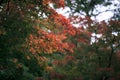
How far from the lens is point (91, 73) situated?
1298 cm

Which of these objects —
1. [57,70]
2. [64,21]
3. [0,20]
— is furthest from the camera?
[57,70]

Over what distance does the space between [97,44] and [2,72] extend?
5330mm

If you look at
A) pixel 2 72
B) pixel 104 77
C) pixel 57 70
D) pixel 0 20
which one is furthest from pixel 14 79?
pixel 104 77

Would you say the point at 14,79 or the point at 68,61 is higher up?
the point at 68,61

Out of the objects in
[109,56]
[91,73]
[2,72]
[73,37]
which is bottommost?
[2,72]

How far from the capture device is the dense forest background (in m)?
9.48

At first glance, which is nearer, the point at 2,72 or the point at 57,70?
the point at 2,72

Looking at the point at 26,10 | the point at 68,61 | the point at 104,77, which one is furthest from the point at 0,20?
the point at 104,77

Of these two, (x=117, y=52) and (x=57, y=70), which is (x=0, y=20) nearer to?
(x=57, y=70)

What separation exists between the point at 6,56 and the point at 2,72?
22.9 inches

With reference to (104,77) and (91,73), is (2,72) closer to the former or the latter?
(91,73)

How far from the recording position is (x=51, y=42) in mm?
10312

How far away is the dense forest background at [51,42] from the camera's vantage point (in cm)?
948

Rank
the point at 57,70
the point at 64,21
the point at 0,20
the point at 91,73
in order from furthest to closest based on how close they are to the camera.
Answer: the point at 57,70
the point at 91,73
the point at 64,21
the point at 0,20
